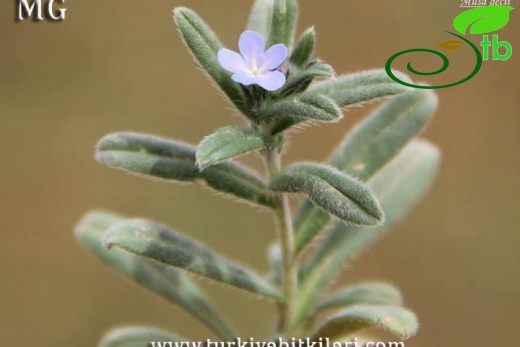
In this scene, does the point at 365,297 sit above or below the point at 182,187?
below

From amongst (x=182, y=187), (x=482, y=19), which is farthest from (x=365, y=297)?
(x=182, y=187)

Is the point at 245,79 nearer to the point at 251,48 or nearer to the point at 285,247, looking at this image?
the point at 251,48

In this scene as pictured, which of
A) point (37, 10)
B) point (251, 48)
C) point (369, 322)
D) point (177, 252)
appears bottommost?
point (369, 322)

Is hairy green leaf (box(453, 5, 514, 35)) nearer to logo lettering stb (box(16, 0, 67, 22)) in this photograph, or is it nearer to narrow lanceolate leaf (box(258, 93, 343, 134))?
narrow lanceolate leaf (box(258, 93, 343, 134))

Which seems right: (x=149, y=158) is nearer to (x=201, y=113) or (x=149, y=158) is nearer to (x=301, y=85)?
(x=301, y=85)

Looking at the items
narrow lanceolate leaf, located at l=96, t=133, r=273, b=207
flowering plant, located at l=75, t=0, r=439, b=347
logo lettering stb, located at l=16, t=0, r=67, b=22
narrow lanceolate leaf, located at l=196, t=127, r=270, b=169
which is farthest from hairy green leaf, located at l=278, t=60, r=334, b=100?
logo lettering stb, located at l=16, t=0, r=67, b=22

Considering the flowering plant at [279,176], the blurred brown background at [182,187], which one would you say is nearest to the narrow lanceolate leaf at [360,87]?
the flowering plant at [279,176]

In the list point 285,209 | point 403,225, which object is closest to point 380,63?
point 403,225
